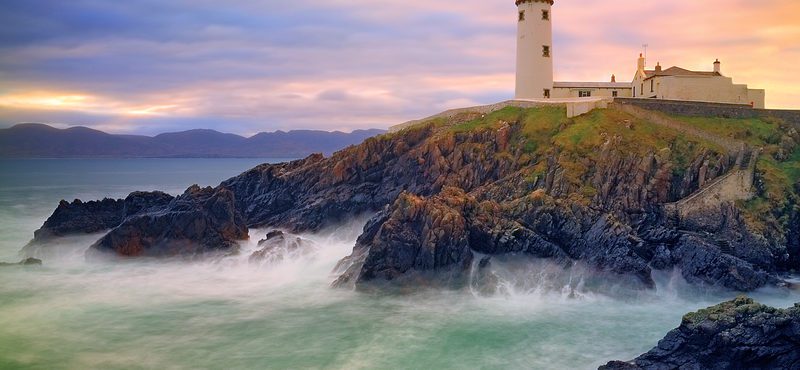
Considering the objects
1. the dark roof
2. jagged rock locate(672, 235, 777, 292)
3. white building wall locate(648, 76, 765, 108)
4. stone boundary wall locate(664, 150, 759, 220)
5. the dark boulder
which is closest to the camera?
jagged rock locate(672, 235, 777, 292)

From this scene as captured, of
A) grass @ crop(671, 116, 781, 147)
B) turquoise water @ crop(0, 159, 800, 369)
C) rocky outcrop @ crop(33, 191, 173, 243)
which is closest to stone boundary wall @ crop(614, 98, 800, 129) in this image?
grass @ crop(671, 116, 781, 147)

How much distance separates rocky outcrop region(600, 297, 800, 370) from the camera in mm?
25109

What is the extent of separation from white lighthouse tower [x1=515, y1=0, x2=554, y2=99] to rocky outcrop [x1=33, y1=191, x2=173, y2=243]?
1537 inches

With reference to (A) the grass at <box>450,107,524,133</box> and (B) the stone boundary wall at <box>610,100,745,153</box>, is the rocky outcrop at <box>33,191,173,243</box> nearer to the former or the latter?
(A) the grass at <box>450,107,524,133</box>

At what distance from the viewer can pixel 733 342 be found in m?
25.3

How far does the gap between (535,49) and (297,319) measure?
45.6m

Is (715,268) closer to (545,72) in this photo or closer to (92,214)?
(545,72)

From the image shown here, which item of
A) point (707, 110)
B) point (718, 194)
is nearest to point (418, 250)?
point (718, 194)

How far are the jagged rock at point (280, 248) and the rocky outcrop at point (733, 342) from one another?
1088 inches

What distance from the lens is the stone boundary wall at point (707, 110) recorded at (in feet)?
195

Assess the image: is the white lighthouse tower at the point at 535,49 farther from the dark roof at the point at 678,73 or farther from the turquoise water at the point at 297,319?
the turquoise water at the point at 297,319

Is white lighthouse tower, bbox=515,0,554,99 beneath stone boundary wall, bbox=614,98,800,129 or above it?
above

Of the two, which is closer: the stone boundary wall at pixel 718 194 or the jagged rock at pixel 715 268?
the jagged rock at pixel 715 268

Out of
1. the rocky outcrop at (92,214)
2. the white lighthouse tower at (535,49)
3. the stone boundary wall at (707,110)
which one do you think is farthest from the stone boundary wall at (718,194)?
the rocky outcrop at (92,214)
